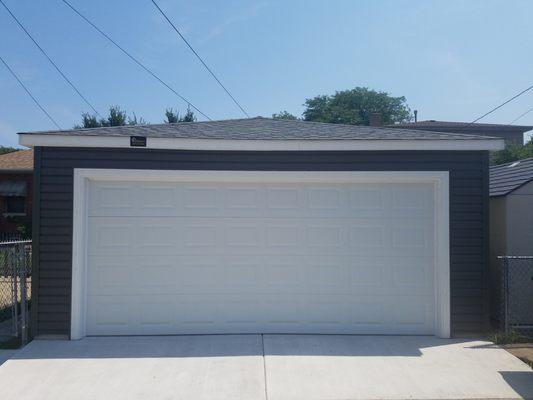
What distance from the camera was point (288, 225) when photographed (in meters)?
7.65

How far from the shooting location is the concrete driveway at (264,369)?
5426mm

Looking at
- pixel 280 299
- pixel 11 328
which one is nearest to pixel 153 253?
pixel 280 299

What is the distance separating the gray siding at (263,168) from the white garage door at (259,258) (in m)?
0.30

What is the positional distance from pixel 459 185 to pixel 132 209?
4.69m

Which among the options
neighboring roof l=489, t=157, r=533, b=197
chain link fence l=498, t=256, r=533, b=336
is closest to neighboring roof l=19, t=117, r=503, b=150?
neighboring roof l=489, t=157, r=533, b=197

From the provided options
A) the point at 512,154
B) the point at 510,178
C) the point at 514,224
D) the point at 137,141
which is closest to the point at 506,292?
the point at 514,224

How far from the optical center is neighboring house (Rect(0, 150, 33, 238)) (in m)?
20.0

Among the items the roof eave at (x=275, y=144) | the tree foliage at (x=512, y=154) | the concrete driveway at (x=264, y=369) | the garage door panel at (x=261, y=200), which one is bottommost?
the concrete driveway at (x=264, y=369)

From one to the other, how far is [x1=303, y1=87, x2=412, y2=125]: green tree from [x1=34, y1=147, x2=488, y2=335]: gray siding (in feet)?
153

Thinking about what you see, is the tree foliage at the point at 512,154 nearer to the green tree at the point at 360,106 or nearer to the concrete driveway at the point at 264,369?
the concrete driveway at the point at 264,369

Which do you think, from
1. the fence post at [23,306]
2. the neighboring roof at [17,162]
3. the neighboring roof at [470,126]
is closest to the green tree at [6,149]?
the neighboring roof at [17,162]

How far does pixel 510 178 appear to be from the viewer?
9.21 meters

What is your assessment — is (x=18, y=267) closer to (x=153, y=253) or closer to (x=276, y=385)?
(x=153, y=253)

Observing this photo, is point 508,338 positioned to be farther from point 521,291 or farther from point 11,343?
point 11,343
